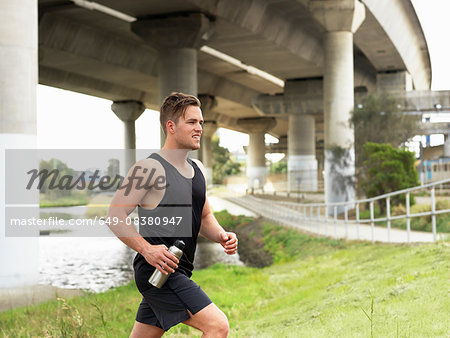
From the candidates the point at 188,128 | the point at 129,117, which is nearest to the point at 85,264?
the point at 188,128

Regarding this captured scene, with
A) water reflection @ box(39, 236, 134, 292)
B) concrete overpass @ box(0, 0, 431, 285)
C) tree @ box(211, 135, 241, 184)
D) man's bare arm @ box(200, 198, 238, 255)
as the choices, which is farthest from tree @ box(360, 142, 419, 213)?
tree @ box(211, 135, 241, 184)

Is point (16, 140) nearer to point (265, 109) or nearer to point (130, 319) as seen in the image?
point (130, 319)

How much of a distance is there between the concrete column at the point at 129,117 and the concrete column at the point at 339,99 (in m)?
23.0

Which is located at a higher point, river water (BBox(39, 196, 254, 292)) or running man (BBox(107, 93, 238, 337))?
running man (BBox(107, 93, 238, 337))

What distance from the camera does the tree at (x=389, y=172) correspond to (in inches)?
917

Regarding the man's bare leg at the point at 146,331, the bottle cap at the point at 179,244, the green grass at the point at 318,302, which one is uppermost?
the bottle cap at the point at 179,244

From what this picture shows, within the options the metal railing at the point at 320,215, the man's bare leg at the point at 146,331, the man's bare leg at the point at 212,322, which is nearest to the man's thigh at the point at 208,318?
the man's bare leg at the point at 212,322

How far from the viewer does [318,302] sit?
27.5 feet

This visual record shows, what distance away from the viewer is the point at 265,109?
4622 centimetres

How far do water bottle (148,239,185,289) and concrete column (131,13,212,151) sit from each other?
23695 millimetres

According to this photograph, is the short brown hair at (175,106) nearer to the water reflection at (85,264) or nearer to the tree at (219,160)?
the water reflection at (85,264)

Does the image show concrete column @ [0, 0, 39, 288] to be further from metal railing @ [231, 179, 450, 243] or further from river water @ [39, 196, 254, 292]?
metal railing @ [231, 179, 450, 243]

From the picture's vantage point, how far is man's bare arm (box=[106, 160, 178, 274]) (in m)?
3.48

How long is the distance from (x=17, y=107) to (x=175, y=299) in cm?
861
